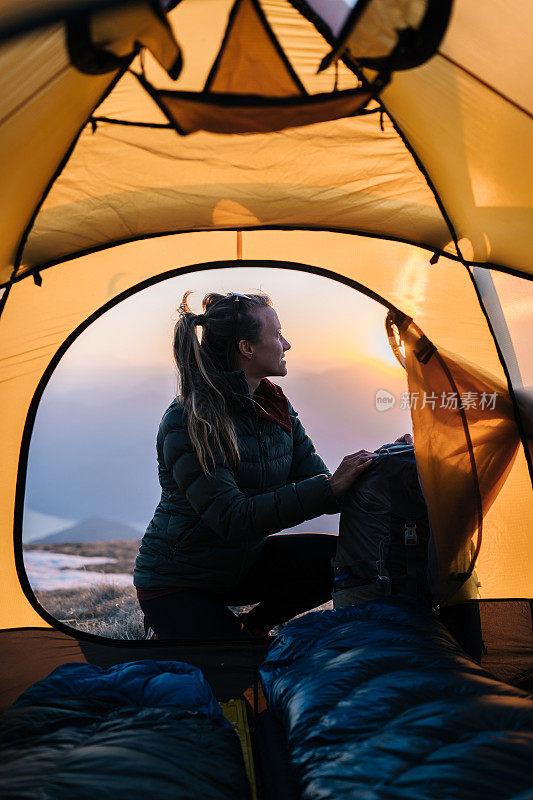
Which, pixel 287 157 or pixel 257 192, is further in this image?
pixel 257 192

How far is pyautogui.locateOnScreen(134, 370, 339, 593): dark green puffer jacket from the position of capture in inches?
66.3

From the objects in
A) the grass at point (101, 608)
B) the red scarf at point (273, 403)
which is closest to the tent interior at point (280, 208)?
the red scarf at point (273, 403)

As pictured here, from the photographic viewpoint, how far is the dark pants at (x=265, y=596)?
1810 millimetres

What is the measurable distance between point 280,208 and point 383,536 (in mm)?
877

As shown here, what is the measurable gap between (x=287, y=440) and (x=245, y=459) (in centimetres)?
17

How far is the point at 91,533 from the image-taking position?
510cm

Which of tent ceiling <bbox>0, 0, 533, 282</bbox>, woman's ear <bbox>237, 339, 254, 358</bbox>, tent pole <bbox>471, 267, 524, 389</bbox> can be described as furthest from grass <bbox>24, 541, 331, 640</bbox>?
tent ceiling <bbox>0, 0, 533, 282</bbox>

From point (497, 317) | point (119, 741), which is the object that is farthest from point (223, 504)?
point (497, 317)

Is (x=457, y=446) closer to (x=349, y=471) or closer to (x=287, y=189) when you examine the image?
(x=349, y=471)

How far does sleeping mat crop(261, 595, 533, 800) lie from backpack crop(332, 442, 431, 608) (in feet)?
0.25

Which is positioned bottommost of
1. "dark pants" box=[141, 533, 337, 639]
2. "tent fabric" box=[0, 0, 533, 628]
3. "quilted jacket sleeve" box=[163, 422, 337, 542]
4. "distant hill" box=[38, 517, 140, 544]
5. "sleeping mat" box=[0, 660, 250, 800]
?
"sleeping mat" box=[0, 660, 250, 800]

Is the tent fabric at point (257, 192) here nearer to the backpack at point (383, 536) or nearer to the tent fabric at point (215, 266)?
the tent fabric at point (215, 266)

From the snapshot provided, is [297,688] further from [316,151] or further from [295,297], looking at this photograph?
[295,297]

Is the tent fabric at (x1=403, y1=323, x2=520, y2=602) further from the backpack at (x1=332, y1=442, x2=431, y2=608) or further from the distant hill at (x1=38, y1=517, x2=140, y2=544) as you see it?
the distant hill at (x1=38, y1=517, x2=140, y2=544)
